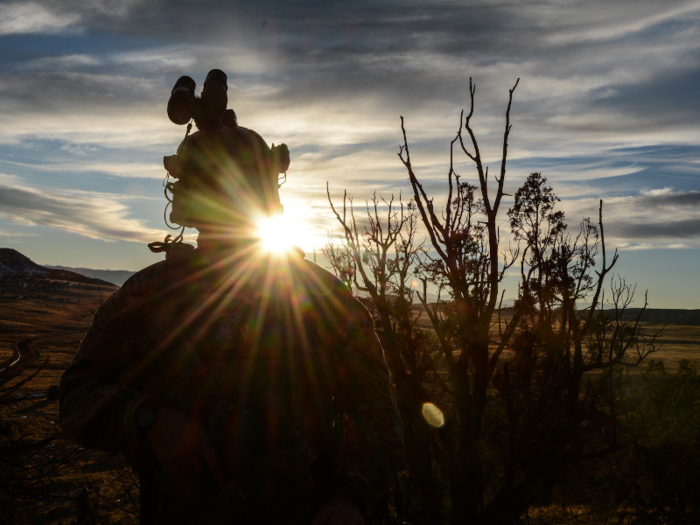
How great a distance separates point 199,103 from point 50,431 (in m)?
29.3

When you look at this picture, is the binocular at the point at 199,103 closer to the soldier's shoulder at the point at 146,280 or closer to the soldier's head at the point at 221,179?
the soldier's head at the point at 221,179

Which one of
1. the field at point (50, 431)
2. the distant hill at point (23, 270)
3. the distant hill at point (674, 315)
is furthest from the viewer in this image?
the distant hill at point (23, 270)

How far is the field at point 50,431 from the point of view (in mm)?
5887

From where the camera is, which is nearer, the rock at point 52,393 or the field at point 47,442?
the field at point 47,442

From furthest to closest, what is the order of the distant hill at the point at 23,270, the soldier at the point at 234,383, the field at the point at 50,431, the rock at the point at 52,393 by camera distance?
the distant hill at the point at 23,270 < the rock at the point at 52,393 < the field at the point at 50,431 < the soldier at the point at 234,383

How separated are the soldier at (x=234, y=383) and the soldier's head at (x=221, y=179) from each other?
1 cm

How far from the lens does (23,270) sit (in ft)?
578

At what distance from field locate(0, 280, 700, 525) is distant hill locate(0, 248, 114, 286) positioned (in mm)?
24534

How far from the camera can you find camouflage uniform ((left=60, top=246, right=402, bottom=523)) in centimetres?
176

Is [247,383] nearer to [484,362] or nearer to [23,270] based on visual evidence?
[484,362]

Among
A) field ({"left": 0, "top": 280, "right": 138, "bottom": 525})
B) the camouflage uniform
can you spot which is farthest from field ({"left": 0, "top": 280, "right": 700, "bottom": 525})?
the camouflage uniform

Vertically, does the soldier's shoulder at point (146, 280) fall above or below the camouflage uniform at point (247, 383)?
above

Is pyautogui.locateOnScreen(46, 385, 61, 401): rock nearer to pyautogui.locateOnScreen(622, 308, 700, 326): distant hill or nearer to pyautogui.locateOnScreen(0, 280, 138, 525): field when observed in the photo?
pyautogui.locateOnScreen(0, 280, 138, 525): field

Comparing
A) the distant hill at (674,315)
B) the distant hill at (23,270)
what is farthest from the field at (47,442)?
the distant hill at (674,315)
